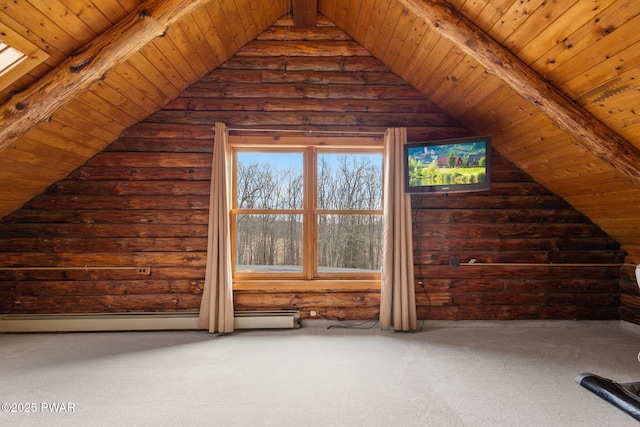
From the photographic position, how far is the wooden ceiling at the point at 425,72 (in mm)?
2166

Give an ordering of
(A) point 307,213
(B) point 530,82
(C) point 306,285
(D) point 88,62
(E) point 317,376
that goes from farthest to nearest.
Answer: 1. (A) point 307,213
2. (C) point 306,285
3. (E) point 317,376
4. (B) point 530,82
5. (D) point 88,62

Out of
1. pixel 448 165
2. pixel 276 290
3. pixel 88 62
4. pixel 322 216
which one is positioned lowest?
pixel 276 290

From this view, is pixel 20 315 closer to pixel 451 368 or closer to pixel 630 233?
pixel 451 368

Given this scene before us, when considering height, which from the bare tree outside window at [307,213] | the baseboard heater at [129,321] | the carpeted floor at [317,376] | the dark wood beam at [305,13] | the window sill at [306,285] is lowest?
the carpeted floor at [317,376]

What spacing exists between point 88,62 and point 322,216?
2.63 meters

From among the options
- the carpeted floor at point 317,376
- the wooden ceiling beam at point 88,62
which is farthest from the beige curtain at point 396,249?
the wooden ceiling beam at point 88,62

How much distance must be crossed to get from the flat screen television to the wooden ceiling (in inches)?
17.3

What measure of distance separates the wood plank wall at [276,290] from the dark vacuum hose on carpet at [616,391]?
1.40 meters

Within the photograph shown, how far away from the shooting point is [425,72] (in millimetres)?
3482

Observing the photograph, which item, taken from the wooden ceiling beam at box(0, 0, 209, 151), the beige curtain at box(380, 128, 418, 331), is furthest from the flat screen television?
the wooden ceiling beam at box(0, 0, 209, 151)

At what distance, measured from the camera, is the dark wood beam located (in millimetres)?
3437

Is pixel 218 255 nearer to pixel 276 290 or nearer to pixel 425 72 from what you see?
pixel 276 290

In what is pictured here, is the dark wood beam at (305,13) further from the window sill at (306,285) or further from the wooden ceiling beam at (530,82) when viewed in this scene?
the window sill at (306,285)

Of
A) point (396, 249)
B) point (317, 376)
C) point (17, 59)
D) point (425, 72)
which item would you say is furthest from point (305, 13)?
point (317, 376)
